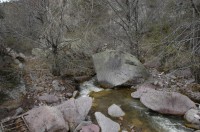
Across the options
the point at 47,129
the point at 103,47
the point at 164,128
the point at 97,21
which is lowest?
the point at 164,128

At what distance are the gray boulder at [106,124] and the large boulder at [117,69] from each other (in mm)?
2270

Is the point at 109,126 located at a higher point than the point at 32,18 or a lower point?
lower

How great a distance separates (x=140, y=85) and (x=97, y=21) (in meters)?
7.24

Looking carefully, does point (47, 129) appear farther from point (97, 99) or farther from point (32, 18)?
point (32, 18)

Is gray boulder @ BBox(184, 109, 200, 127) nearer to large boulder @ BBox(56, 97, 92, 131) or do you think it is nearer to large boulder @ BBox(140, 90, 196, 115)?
large boulder @ BBox(140, 90, 196, 115)

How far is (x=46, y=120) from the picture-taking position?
6.10m

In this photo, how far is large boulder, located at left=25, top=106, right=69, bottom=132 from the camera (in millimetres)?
6004

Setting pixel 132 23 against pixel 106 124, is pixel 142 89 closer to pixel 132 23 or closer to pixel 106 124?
pixel 106 124

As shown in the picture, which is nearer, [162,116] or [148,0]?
[162,116]

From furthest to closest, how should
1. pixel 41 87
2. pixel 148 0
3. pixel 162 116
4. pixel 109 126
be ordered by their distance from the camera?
pixel 148 0
pixel 41 87
pixel 162 116
pixel 109 126

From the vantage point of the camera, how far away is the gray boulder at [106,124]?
6274mm

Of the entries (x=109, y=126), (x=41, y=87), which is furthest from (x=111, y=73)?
(x=109, y=126)

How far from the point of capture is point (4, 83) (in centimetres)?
836

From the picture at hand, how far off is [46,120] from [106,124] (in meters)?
1.42
